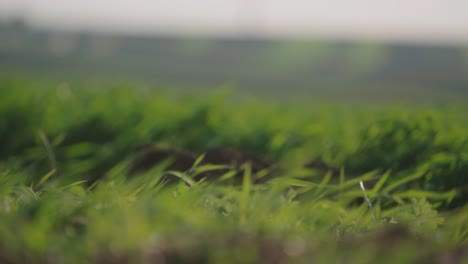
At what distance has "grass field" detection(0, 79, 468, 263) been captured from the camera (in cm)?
107

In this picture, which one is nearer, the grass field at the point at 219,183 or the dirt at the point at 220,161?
the grass field at the point at 219,183

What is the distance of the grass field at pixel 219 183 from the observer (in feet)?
3.50

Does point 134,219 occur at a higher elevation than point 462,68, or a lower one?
higher

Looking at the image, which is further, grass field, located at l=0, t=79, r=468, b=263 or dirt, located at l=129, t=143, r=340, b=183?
dirt, located at l=129, t=143, r=340, b=183

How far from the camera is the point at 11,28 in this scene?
28.0 metres

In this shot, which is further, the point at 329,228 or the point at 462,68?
the point at 462,68

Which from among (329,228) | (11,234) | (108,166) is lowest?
(108,166)

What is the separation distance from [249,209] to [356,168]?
1422mm

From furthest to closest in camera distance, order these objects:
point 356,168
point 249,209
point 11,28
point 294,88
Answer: point 11,28
point 294,88
point 356,168
point 249,209

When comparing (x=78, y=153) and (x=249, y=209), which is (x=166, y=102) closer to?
(x=78, y=153)

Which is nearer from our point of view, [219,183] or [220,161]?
[219,183]

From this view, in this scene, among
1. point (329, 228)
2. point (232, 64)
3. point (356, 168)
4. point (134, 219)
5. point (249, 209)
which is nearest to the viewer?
point (134, 219)

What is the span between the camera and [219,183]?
7.40 ft

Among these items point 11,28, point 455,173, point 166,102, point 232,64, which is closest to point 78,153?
point 166,102
